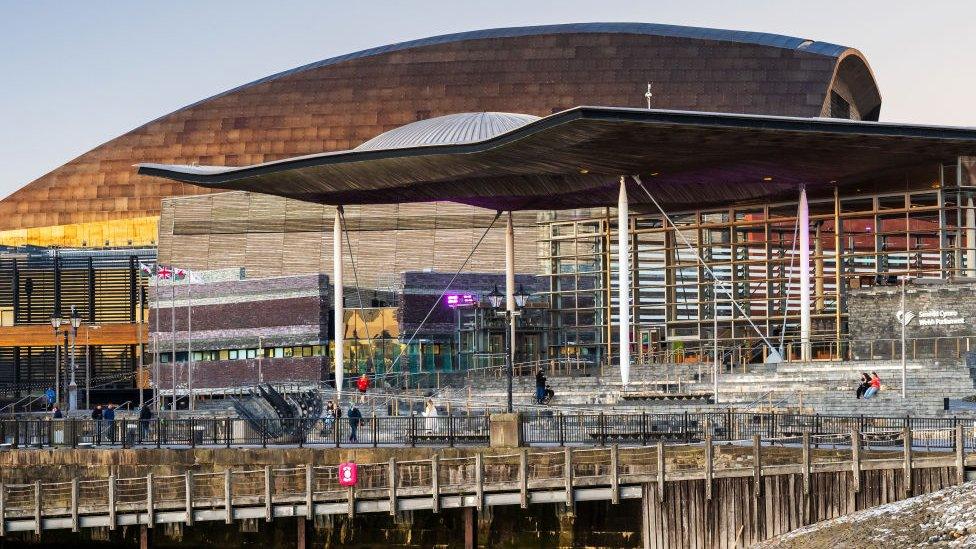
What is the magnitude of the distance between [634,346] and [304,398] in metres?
36.4

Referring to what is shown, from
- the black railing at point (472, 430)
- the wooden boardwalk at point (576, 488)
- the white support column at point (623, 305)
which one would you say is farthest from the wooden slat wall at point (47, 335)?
the wooden boardwalk at point (576, 488)

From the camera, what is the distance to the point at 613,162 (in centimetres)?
6956

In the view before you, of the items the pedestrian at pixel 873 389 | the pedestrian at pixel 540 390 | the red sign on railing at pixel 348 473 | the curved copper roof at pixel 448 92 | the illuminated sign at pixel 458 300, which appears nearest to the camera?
the red sign on railing at pixel 348 473

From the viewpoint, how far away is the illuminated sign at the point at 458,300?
8944 cm

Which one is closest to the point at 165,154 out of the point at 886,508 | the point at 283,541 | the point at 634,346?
the point at 634,346

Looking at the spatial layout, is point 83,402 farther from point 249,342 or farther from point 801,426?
point 801,426

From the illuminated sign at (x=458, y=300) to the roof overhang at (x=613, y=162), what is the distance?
22.5 feet

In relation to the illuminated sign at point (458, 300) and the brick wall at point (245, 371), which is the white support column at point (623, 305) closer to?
the illuminated sign at point (458, 300)

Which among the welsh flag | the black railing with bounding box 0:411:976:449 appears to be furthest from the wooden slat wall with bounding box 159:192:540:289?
the black railing with bounding box 0:411:976:449

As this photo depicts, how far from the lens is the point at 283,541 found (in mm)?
44500

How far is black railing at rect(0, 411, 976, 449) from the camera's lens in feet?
140

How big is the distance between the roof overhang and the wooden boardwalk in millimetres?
19950

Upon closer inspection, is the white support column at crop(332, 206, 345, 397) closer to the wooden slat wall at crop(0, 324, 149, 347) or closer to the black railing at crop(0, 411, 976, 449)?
the black railing at crop(0, 411, 976, 449)

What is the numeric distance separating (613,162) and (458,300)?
21891mm
